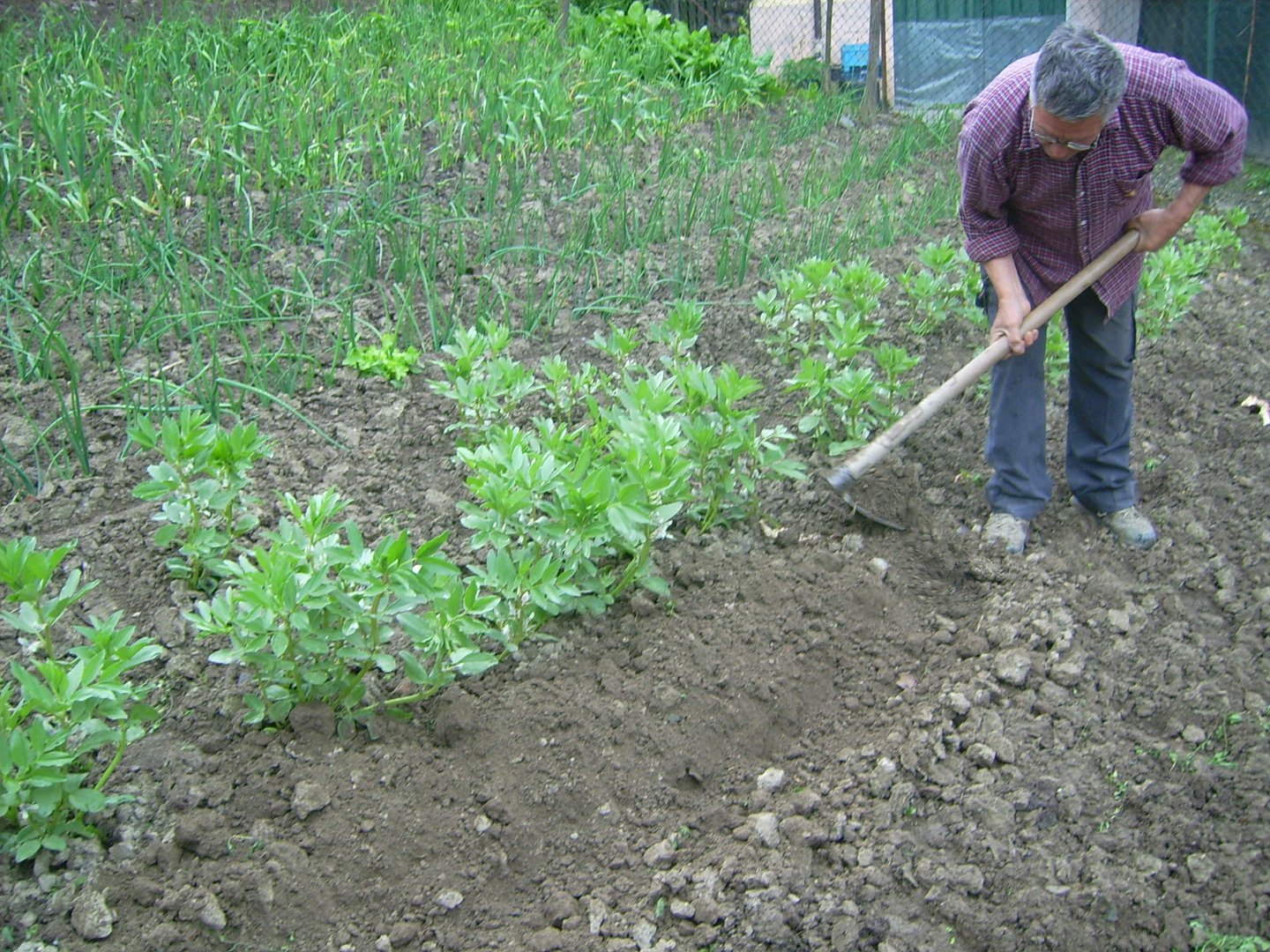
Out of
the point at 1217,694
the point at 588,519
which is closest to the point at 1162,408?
the point at 1217,694

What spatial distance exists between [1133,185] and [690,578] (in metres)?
1.60

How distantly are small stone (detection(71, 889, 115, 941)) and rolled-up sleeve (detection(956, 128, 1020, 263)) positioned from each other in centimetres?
257

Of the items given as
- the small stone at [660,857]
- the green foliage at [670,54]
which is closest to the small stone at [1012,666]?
the small stone at [660,857]

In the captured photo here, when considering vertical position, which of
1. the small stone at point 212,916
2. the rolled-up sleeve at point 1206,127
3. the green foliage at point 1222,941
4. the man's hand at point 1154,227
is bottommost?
the green foliage at point 1222,941

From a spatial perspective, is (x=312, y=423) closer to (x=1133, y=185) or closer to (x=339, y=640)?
(x=339, y=640)

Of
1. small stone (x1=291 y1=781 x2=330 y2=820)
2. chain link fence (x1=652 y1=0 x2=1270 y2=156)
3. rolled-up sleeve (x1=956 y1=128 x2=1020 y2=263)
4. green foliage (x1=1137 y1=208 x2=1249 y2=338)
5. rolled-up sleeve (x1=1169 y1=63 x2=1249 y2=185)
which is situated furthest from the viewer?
chain link fence (x1=652 y1=0 x2=1270 y2=156)

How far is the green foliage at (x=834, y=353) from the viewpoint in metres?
3.33

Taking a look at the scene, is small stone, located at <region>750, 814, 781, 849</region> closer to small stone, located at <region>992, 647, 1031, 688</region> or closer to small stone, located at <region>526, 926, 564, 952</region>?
small stone, located at <region>526, 926, 564, 952</region>

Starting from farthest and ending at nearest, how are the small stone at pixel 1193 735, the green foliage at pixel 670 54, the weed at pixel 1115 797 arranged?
the green foliage at pixel 670 54 < the small stone at pixel 1193 735 < the weed at pixel 1115 797

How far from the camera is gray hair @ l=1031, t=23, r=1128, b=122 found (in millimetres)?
2541

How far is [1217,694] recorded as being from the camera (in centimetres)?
264

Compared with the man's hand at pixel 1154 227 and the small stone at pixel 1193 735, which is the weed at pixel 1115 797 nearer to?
the small stone at pixel 1193 735

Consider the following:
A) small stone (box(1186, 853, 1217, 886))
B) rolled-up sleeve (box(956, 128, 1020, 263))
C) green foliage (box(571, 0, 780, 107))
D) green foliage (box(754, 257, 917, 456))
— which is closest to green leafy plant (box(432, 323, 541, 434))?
green foliage (box(754, 257, 917, 456))

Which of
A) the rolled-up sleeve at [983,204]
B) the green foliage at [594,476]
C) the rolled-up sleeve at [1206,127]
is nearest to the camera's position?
the green foliage at [594,476]
